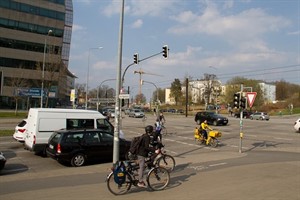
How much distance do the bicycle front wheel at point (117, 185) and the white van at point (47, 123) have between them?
7.01 meters

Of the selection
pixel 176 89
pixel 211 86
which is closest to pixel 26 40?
pixel 211 86

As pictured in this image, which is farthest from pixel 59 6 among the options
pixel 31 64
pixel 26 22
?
pixel 31 64

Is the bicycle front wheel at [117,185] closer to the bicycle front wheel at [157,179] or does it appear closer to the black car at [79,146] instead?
the bicycle front wheel at [157,179]

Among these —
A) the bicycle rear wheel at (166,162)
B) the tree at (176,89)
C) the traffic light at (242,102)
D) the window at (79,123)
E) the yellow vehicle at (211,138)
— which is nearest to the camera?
the bicycle rear wheel at (166,162)

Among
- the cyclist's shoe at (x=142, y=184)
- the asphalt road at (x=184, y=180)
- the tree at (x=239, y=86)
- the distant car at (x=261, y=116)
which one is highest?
the tree at (x=239, y=86)

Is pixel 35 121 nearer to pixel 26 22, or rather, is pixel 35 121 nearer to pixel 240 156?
pixel 240 156

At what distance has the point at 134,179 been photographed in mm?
8250

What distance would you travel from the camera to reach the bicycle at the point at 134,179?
26.0 feet

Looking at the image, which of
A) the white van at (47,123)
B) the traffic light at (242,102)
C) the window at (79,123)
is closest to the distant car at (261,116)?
the traffic light at (242,102)

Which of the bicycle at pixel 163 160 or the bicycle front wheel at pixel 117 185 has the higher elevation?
the bicycle at pixel 163 160

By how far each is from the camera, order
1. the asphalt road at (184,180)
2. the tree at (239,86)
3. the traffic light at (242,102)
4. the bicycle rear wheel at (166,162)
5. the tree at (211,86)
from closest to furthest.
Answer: the asphalt road at (184,180)
the bicycle rear wheel at (166,162)
the traffic light at (242,102)
the tree at (211,86)
the tree at (239,86)

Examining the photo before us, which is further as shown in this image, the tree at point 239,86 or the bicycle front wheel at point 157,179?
the tree at point 239,86

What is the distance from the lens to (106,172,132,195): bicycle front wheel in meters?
7.88

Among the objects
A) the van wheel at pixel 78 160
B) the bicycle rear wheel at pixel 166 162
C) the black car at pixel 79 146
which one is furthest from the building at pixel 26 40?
the bicycle rear wheel at pixel 166 162
